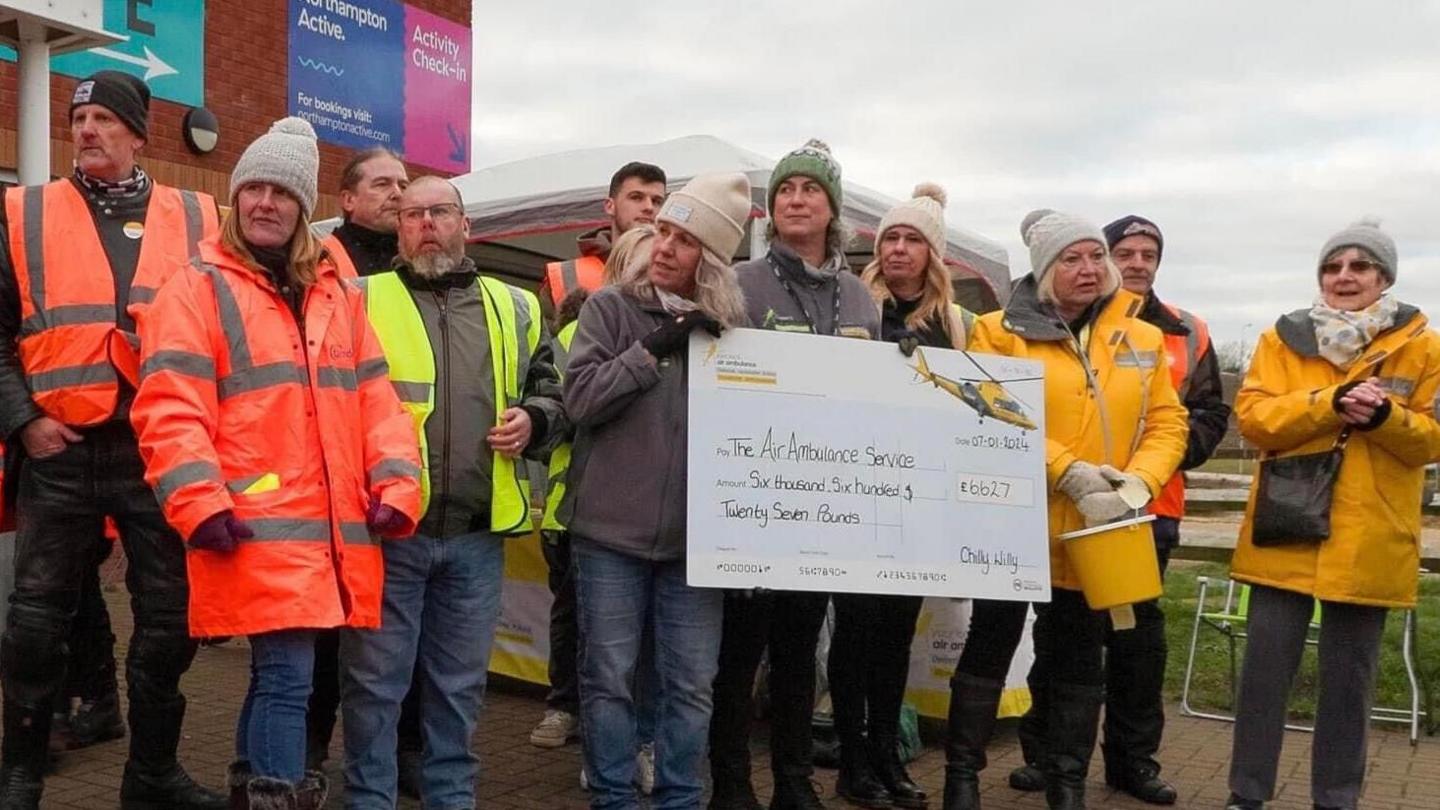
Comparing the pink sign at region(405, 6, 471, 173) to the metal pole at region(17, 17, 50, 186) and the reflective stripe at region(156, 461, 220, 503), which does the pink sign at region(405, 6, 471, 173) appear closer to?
the metal pole at region(17, 17, 50, 186)

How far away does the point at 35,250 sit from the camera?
146 inches

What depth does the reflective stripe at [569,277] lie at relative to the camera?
5387 mm

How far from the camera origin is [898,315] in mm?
4637

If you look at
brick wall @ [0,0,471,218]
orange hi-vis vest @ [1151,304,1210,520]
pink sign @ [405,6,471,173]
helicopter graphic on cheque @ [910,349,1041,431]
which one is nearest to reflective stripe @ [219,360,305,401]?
helicopter graphic on cheque @ [910,349,1041,431]

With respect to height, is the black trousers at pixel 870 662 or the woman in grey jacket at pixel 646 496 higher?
the woman in grey jacket at pixel 646 496

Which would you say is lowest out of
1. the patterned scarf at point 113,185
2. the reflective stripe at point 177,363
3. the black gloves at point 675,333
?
the reflective stripe at point 177,363

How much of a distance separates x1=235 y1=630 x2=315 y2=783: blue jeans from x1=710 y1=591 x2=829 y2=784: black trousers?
128cm

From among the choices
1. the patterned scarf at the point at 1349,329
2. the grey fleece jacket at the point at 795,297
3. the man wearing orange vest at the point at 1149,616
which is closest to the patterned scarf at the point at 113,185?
the grey fleece jacket at the point at 795,297

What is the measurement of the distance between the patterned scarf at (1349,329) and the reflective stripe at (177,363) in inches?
131

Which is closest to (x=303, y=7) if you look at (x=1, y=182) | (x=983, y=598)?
(x=1, y=182)

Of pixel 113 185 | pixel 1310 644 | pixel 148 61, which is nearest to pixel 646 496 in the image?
pixel 113 185

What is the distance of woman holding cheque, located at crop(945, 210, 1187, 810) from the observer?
168 inches

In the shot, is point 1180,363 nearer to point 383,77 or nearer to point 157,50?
point 157,50

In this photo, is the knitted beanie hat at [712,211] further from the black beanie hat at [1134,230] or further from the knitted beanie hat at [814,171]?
the black beanie hat at [1134,230]
